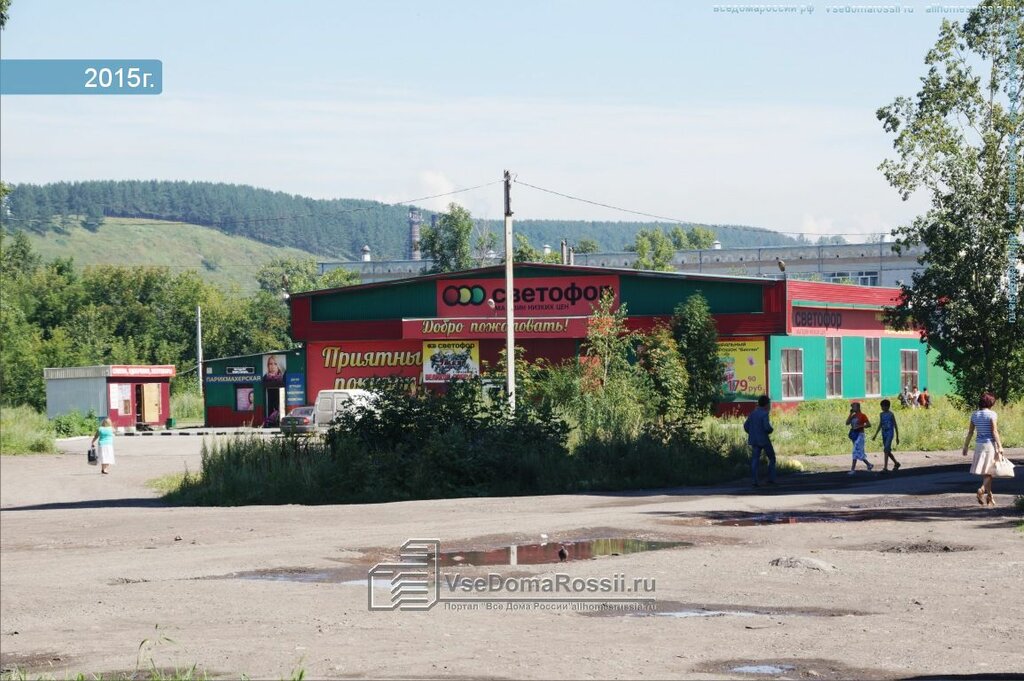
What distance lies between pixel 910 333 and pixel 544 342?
17084 millimetres

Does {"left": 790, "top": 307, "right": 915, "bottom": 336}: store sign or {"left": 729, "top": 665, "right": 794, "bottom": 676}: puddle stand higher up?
{"left": 790, "top": 307, "right": 915, "bottom": 336}: store sign

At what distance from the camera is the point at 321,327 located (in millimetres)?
58312

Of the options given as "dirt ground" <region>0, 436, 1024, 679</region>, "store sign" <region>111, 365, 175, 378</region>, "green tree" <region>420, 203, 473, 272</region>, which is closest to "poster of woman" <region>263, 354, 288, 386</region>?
"store sign" <region>111, 365, 175, 378</region>

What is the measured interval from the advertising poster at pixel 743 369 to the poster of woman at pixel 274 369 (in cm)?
2201

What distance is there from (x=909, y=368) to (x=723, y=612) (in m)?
49.7

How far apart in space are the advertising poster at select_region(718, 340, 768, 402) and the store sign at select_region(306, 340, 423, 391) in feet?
45.8

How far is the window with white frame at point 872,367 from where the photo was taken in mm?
55531

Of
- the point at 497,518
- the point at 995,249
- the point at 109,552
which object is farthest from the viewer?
the point at 995,249

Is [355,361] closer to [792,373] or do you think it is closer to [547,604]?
[792,373]

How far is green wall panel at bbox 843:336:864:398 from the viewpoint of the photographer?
5406cm

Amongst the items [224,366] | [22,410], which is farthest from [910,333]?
[22,410]

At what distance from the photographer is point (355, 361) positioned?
58.1 meters

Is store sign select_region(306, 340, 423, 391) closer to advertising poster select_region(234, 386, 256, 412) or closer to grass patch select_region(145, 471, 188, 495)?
advertising poster select_region(234, 386, 256, 412)

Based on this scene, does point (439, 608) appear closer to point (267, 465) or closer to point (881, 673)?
point (881, 673)
